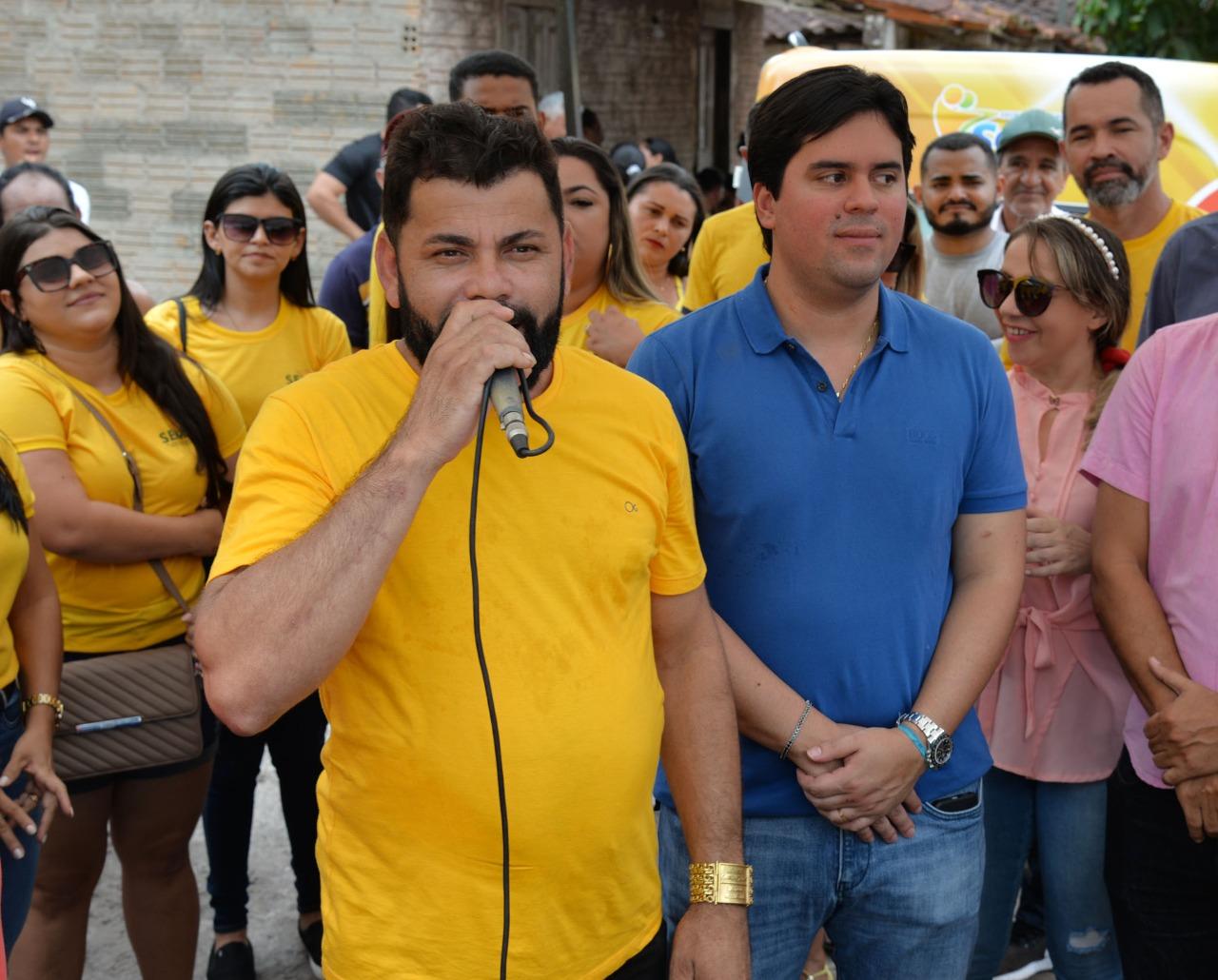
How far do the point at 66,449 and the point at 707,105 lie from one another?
39.7 feet

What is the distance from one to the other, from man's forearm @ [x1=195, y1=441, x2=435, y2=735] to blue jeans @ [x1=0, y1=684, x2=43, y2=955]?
1348 mm

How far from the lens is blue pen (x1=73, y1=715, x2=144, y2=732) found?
305 centimetres

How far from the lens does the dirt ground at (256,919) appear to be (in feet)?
12.7

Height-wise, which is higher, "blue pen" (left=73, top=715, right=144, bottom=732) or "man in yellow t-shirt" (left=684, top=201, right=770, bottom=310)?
"man in yellow t-shirt" (left=684, top=201, right=770, bottom=310)

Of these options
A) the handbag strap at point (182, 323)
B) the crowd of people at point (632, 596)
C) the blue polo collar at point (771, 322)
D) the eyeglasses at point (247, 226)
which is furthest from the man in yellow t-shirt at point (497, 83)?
the blue polo collar at point (771, 322)

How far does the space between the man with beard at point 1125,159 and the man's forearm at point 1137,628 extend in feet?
6.34

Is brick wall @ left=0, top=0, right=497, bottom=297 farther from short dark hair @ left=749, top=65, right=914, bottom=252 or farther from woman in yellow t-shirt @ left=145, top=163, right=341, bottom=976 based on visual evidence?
short dark hair @ left=749, top=65, right=914, bottom=252

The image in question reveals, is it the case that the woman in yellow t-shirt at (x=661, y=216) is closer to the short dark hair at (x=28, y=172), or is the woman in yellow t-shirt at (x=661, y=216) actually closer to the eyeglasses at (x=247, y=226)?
the eyeglasses at (x=247, y=226)

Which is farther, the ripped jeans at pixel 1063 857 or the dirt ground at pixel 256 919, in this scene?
the dirt ground at pixel 256 919

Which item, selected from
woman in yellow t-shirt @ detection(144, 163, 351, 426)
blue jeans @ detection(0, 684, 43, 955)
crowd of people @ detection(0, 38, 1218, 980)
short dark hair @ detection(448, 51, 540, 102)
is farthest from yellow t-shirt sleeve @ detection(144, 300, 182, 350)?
blue jeans @ detection(0, 684, 43, 955)

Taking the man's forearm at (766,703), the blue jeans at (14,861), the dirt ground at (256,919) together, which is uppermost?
Result: the man's forearm at (766,703)

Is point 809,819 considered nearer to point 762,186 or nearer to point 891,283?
point 762,186

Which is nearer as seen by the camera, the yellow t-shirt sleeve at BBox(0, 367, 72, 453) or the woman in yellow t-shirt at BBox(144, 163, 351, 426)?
the yellow t-shirt sleeve at BBox(0, 367, 72, 453)

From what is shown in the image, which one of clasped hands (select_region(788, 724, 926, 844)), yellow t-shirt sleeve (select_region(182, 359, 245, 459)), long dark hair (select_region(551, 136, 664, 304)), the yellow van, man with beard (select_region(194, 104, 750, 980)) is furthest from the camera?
the yellow van
